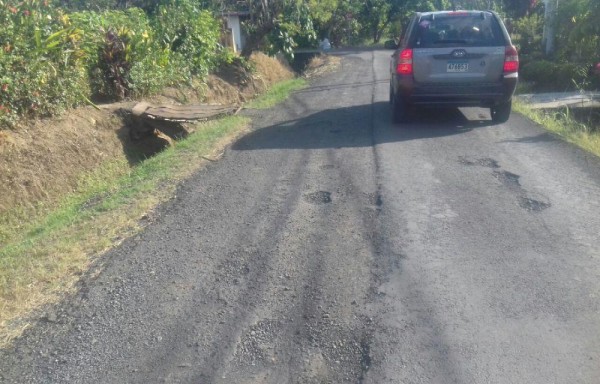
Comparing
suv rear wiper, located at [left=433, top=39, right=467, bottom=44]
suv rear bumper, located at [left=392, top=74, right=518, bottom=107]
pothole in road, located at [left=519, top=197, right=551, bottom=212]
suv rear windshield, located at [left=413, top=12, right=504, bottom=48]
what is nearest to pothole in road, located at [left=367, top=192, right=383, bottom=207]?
pothole in road, located at [left=519, top=197, right=551, bottom=212]

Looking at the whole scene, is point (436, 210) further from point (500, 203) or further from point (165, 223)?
point (165, 223)

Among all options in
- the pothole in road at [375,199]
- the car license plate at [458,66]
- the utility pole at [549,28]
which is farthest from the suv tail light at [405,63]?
the utility pole at [549,28]

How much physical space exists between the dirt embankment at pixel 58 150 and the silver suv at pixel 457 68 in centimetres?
417

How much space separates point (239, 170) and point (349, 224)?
8.49 ft

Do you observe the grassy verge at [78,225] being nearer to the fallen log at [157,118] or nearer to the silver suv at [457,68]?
the fallen log at [157,118]

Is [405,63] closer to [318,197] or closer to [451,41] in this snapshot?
[451,41]

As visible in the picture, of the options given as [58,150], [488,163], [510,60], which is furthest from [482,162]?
[58,150]

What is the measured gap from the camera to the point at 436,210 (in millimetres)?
6961

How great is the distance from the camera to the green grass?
1577cm

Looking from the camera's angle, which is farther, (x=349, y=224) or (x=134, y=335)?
(x=349, y=224)

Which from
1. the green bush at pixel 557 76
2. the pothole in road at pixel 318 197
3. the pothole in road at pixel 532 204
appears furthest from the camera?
the green bush at pixel 557 76

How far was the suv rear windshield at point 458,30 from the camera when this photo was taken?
10.8 m

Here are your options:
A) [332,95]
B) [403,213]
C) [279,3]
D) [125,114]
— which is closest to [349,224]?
[403,213]

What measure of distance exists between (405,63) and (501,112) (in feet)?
5.97
